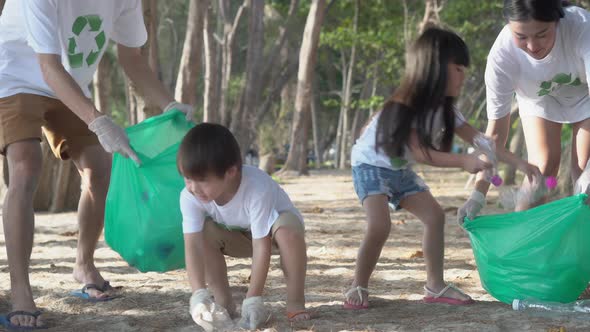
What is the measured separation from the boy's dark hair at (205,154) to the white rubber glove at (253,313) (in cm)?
46

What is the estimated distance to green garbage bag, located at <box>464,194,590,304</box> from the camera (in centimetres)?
294

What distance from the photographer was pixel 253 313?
2.74 meters

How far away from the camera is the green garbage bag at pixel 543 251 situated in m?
2.94

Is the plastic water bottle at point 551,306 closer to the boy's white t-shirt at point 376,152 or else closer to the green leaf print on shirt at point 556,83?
the boy's white t-shirt at point 376,152

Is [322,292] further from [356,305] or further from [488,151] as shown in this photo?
[488,151]

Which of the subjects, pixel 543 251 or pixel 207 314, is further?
pixel 543 251

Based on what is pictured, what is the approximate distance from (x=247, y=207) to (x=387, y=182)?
2.26 ft

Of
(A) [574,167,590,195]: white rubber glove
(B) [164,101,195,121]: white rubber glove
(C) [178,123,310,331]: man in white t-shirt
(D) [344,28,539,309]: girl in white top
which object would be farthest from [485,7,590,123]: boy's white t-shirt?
(B) [164,101,195,121]: white rubber glove

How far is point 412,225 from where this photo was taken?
608 centimetres

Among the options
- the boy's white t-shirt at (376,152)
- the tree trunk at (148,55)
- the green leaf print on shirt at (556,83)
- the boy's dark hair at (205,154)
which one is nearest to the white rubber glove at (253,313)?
the boy's dark hair at (205,154)

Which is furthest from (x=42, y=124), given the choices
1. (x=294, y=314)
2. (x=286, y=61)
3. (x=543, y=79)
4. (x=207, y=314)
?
(x=286, y=61)

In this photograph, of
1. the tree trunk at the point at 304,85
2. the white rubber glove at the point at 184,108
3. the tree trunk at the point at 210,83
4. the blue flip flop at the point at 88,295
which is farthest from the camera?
Result: the tree trunk at the point at 304,85

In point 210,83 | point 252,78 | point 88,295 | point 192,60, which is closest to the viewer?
point 88,295

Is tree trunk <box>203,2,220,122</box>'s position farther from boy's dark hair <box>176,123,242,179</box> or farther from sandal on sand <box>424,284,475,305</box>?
boy's dark hair <box>176,123,242,179</box>
